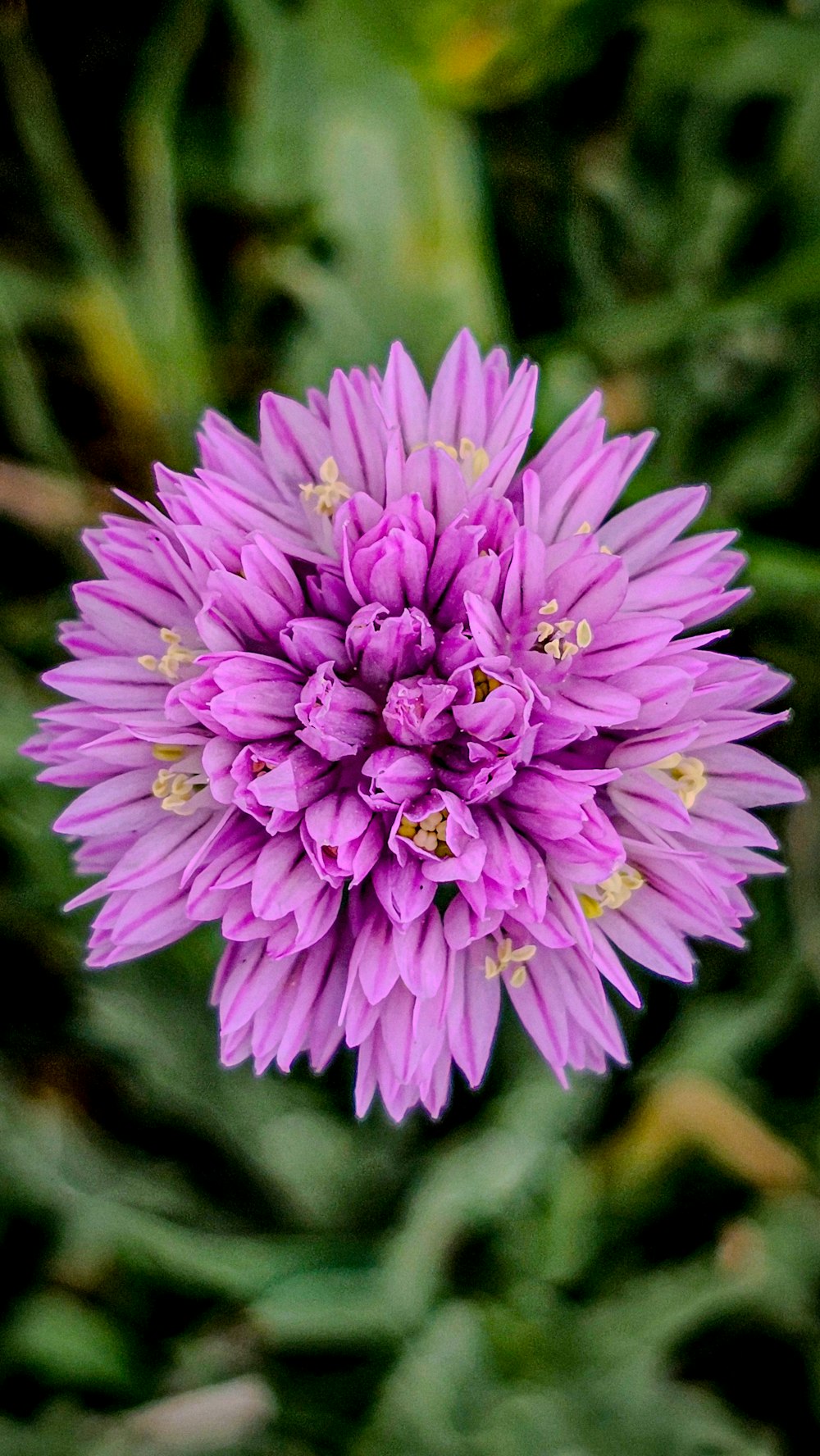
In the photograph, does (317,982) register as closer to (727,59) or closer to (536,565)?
(536,565)

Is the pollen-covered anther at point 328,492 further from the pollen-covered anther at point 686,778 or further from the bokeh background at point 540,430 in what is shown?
the bokeh background at point 540,430

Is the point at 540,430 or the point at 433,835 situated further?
the point at 540,430

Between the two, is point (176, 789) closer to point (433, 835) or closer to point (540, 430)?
point (433, 835)

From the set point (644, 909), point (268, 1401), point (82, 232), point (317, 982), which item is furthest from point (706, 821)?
point (82, 232)

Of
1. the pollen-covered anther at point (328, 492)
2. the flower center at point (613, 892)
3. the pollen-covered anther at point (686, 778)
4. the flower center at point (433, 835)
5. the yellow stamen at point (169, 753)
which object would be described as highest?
the pollen-covered anther at point (328, 492)

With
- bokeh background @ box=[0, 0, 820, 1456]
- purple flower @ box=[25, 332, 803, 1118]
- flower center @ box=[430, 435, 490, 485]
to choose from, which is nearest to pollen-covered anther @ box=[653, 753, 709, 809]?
purple flower @ box=[25, 332, 803, 1118]

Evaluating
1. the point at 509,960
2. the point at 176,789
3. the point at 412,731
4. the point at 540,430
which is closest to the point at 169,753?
the point at 176,789

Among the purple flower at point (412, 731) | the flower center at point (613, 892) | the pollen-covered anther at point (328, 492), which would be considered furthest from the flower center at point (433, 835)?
the pollen-covered anther at point (328, 492)
